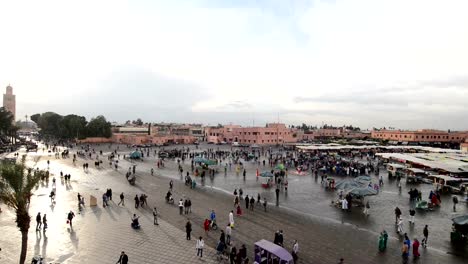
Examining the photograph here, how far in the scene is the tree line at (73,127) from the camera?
254 feet

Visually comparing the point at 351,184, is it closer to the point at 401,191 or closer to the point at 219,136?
the point at 401,191

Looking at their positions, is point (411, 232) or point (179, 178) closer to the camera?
point (411, 232)

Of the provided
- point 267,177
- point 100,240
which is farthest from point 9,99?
point 100,240

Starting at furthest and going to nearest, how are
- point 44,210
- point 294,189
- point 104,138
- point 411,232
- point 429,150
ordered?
point 104,138
point 429,150
point 294,189
point 44,210
point 411,232

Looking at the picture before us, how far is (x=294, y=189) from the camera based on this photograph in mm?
26078

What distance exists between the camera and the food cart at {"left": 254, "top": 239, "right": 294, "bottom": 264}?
1000cm

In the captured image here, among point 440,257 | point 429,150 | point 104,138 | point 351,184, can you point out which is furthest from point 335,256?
point 104,138

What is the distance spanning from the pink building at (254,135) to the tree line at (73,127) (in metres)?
30.2

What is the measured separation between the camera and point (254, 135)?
91.0m

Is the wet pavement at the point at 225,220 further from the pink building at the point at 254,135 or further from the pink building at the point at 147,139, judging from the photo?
the pink building at the point at 254,135

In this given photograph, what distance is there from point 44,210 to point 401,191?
967 inches

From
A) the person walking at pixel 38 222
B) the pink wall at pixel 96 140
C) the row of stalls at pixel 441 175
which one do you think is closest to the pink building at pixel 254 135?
the pink wall at pixel 96 140

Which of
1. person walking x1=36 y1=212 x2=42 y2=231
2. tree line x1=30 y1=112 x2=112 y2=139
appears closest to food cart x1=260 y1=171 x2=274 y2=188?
person walking x1=36 y1=212 x2=42 y2=231

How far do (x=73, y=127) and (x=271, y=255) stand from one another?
7653 cm
